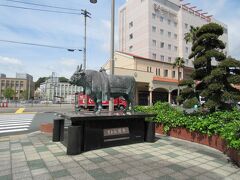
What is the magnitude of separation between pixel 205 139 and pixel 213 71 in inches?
107

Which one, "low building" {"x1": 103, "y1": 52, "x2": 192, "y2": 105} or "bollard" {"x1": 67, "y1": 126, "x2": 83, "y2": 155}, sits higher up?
"low building" {"x1": 103, "y1": 52, "x2": 192, "y2": 105}

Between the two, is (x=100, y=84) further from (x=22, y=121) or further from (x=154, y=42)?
(x=154, y=42)

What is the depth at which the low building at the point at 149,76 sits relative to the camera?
113ft

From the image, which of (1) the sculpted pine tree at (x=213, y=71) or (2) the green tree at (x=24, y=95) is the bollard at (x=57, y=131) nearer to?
(1) the sculpted pine tree at (x=213, y=71)

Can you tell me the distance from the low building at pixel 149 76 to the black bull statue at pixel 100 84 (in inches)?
912

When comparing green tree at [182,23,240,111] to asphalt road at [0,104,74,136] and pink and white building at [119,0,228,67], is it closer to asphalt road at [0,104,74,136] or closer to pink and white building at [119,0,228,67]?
asphalt road at [0,104,74,136]

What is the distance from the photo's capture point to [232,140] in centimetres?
538

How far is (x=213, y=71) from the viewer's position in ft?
Answer: 26.6

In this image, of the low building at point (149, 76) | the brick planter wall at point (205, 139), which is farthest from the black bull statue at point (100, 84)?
the low building at point (149, 76)

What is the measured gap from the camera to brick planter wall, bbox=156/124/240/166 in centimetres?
573

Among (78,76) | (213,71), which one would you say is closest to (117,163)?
(78,76)

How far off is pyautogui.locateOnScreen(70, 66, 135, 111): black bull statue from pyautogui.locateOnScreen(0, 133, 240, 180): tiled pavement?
6.30 ft

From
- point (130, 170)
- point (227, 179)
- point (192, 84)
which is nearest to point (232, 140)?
point (227, 179)

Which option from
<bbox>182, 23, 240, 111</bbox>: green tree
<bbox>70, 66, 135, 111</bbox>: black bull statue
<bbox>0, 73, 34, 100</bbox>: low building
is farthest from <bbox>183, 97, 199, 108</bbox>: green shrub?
<bbox>0, 73, 34, 100</bbox>: low building
